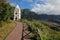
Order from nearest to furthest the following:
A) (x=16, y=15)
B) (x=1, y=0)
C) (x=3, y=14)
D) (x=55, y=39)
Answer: (x=55, y=39)
(x=1, y=0)
(x=3, y=14)
(x=16, y=15)

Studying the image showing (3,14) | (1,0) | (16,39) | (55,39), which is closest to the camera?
(55,39)

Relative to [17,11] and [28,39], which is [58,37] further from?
[17,11]

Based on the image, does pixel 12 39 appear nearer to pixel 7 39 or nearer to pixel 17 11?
pixel 7 39

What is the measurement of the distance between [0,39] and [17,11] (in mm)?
64913

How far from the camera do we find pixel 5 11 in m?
26.9

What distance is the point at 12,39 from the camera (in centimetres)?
1387

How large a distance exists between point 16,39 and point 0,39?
1368 mm

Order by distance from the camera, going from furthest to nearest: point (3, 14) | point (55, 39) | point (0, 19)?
1. point (3, 14)
2. point (0, 19)
3. point (55, 39)

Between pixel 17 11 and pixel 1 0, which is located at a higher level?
pixel 1 0

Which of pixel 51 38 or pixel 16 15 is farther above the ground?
pixel 51 38

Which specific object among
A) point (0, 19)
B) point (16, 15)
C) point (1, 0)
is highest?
point (1, 0)

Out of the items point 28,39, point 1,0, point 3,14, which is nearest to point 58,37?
point 28,39

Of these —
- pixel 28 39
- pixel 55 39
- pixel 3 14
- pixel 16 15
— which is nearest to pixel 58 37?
pixel 55 39

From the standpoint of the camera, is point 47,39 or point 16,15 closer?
point 47,39
